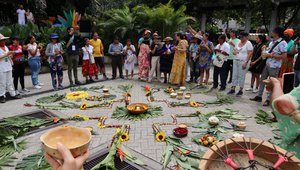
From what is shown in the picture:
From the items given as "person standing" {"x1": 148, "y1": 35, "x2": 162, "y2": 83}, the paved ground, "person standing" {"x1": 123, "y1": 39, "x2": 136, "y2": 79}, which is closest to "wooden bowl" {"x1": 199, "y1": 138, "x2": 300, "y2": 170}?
the paved ground

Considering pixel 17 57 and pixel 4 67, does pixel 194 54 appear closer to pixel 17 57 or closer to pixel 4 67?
pixel 17 57

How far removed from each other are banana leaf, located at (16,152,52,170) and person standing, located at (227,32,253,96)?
5805mm

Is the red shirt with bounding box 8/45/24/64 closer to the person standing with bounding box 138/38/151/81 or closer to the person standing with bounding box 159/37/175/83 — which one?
the person standing with bounding box 138/38/151/81

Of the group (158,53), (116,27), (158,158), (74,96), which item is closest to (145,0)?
(116,27)

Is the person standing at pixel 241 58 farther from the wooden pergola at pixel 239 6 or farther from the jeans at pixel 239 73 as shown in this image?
the wooden pergola at pixel 239 6

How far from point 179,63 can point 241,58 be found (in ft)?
7.02

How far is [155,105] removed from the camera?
617 cm

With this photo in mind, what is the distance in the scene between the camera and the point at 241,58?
22.5ft

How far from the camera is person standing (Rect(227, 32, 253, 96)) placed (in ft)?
22.1

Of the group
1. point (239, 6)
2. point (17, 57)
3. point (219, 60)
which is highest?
point (239, 6)

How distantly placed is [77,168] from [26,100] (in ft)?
20.3

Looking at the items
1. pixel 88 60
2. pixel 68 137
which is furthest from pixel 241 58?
pixel 68 137

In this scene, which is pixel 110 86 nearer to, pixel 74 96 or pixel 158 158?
pixel 74 96

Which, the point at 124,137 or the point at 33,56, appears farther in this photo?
the point at 33,56
